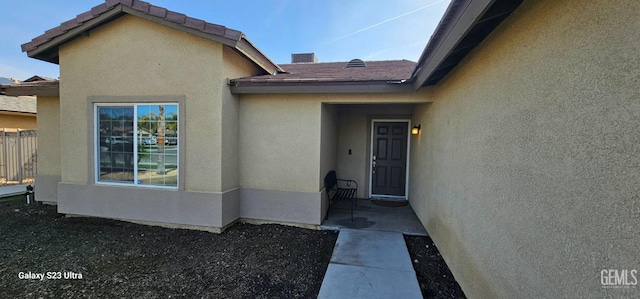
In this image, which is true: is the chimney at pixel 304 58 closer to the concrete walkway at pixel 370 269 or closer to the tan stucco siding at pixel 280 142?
the tan stucco siding at pixel 280 142

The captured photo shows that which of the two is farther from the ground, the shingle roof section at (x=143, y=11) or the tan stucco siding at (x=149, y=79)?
the shingle roof section at (x=143, y=11)

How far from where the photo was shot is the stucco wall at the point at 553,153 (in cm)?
121

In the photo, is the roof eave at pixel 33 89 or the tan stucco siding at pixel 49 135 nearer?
the roof eave at pixel 33 89

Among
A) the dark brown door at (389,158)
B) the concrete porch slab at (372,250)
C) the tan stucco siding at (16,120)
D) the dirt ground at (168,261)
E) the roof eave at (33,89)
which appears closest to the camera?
the dirt ground at (168,261)

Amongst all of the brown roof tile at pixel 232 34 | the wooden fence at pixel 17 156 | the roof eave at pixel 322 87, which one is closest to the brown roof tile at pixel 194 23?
the brown roof tile at pixel 232 34

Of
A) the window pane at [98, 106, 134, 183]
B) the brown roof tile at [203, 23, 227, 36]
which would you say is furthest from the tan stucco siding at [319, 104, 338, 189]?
the window pane at [98, 106, 134, 183]

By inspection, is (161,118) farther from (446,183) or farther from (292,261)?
(446,183)

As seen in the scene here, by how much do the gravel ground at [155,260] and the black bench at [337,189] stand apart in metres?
1.33

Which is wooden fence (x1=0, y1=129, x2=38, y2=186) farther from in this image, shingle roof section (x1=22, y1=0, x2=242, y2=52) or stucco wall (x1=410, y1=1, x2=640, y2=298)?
stucco wall (x1=410, y1=1, x2=640, y2=298)

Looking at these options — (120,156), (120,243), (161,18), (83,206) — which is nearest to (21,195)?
(83,206)

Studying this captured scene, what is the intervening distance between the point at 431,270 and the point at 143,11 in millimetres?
7017

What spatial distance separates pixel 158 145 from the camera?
5.33 meters

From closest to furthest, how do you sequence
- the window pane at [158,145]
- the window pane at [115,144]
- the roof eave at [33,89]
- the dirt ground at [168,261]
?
the dirt ground at [168,261] < the window pane at [158,145] < the window pane at [115,144] < the roof eave at [33,89]

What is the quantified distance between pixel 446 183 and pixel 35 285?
6033 mm
